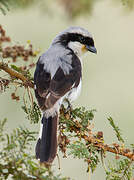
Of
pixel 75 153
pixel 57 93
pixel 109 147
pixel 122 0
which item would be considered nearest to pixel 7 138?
pixel 75 153

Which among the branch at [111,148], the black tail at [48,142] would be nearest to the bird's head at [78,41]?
the black tail at [48,142]

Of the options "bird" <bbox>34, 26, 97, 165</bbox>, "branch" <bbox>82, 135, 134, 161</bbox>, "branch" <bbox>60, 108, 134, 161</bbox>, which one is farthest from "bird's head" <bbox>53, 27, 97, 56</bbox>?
"branch" <bbox>82, 135, 134, 161</bbox>

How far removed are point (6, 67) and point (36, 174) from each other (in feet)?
2.59

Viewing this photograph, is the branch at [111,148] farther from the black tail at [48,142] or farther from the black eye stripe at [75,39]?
the black eye stripe at [75,39]

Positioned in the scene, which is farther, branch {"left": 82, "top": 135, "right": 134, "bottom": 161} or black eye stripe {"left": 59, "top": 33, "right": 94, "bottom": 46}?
black eye stripe {"left": 59, "top": 33, "right": 94, "bottom": 46}

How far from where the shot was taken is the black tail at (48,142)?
73.6 inches

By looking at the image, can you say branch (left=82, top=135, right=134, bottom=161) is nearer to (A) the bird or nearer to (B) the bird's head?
(A) the bird

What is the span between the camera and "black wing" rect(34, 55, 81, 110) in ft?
8.01

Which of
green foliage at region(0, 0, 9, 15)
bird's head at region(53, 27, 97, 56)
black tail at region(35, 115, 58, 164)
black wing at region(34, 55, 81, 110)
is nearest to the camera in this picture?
green foliage at region(0, 0, 9, 15)

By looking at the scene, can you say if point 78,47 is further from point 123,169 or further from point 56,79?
point 123,169

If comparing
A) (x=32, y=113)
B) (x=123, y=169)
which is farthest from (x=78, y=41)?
(x=123, y=169)

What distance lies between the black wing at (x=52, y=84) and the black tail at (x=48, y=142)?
109 millimetres

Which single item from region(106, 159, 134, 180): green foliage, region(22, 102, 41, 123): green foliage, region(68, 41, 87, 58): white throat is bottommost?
region(106, 159, 134, 180): green foliage

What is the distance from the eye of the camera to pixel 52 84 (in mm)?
2582
